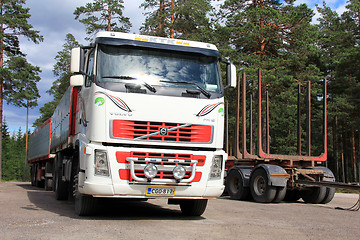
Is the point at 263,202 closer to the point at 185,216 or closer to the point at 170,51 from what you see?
the point at 185,216

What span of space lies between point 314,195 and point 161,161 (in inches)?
307

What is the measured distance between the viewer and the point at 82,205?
25.8 feet

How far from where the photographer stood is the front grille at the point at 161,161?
7.10 meters

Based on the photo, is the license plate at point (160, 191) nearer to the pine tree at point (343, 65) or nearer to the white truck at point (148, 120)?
the white truck at point (148, 120)

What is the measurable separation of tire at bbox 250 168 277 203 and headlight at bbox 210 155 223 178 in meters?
5.11

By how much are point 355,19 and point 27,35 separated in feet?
Answer: 102

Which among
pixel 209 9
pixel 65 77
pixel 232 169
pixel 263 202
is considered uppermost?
pixel 209 9

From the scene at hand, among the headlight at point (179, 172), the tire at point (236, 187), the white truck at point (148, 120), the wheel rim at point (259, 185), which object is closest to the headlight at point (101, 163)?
the white truck at point (148, 120)

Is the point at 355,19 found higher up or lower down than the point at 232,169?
higher up

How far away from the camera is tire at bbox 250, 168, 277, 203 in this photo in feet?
40.7

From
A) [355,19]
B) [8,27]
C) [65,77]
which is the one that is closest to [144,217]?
[8,27]

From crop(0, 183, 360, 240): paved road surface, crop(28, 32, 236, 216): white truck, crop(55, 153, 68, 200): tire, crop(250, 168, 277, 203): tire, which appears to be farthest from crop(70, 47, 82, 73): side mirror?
crop(250, 168, 277, 203): tire

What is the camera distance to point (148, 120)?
719 cm

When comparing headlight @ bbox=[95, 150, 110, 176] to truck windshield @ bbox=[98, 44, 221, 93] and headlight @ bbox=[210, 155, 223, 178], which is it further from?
headlight @ bbox=[210, 155, 223, 178]
